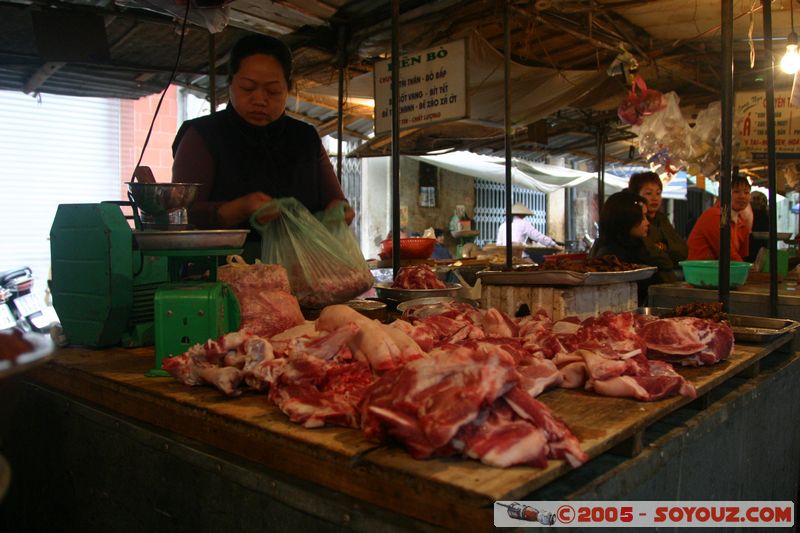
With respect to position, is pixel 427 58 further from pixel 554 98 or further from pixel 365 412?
pixel 365 412

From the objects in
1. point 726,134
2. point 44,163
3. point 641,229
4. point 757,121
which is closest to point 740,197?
point 757,121

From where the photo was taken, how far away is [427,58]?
5648mm

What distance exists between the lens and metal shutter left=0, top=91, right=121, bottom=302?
363 inches

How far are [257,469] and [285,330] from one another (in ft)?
3.02

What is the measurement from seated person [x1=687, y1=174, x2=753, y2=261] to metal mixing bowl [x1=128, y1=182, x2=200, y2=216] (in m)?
5.67

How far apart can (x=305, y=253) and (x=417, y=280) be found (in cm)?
104

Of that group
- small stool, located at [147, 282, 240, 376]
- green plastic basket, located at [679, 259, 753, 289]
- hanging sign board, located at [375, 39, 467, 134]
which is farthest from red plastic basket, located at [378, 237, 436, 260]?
small stool, located at [147, 282, 240, 376]

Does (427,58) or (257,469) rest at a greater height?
(427,58)

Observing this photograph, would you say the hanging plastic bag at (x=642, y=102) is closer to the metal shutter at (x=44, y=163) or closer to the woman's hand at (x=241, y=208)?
the woman's hand at (x=241, y=208)

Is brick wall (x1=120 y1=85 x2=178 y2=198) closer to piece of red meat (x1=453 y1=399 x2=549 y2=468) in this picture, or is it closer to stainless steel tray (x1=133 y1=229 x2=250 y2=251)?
stainless steel tray (x1=133 y1=229 x2=250 y2=251)

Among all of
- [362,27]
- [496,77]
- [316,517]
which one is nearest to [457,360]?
[316,517]

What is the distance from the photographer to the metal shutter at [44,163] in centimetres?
921

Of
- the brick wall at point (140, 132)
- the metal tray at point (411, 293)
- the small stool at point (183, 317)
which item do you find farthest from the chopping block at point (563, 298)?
the brick wall at point (140, 132)

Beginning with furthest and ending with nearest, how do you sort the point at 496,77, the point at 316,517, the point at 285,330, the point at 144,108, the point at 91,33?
the point at 144,108, the point at 496,77, the point at 91,33, the point at 285,330, the point at 316,517
